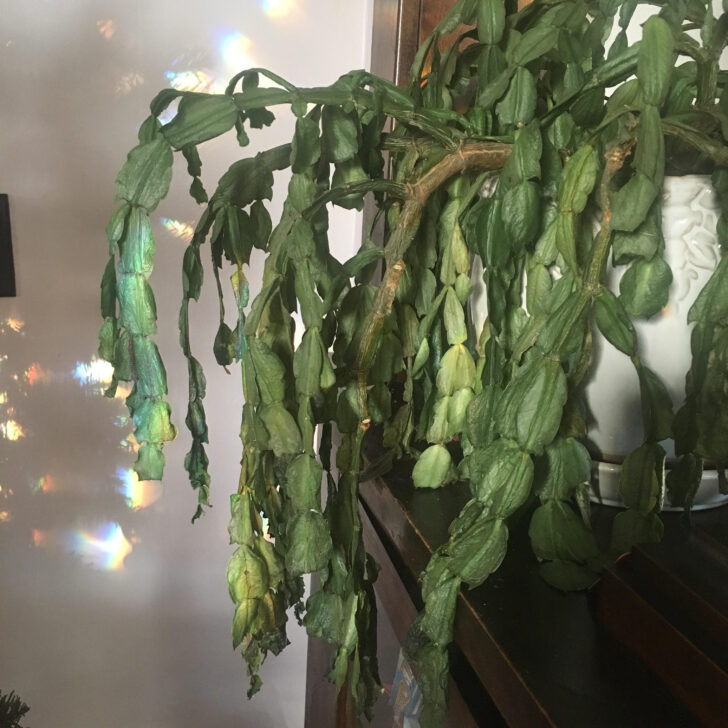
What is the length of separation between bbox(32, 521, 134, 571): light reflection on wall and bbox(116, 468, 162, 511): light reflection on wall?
5 centimetres

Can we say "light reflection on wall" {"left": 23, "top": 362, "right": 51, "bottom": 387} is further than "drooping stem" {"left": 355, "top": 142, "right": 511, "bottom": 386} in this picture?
Yes

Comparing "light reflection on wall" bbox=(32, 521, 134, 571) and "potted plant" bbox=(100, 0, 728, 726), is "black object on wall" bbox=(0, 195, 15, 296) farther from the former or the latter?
"potted plant" bbox=(100, 0, 728, 726)

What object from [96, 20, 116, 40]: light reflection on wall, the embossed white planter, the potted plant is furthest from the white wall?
the embossed white planter

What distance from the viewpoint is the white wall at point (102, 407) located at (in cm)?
103

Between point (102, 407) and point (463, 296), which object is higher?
point (463, 296)

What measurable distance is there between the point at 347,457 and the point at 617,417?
21 cm

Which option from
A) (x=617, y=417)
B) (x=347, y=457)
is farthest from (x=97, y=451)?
(x=617, y=417)

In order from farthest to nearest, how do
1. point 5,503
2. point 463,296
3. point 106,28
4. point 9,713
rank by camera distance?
1. point 5,503
2. point 106,28
3. point 9,713
4. point 463,296

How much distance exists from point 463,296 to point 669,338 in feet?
0.53

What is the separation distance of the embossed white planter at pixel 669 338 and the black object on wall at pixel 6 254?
929 millimetres

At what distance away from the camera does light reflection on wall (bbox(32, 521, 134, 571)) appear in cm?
117

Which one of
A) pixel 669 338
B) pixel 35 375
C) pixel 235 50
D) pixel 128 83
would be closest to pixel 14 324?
pixel 35 375

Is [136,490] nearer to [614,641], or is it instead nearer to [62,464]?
[62,464]

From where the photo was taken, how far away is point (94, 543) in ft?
3.89
